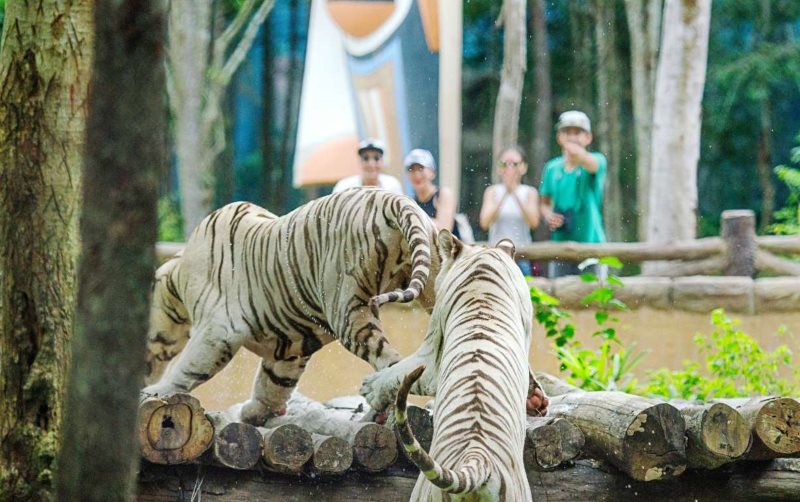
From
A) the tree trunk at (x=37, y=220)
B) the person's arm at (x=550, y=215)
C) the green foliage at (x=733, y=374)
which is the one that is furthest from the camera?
the person's arm at (x=550, y=215)

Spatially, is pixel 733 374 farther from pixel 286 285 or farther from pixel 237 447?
pixel 237 447

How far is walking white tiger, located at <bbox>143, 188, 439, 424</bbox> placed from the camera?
5.59 meters

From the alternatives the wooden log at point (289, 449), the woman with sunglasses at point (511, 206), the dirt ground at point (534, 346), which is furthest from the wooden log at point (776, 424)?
the woman with sunglasses at point (511, 206)

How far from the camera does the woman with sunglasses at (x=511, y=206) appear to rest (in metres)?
9.74

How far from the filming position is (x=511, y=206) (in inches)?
385

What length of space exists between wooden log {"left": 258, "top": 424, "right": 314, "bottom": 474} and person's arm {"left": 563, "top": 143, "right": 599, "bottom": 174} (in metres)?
4.33

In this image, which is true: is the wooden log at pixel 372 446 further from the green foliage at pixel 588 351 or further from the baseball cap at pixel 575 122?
the baseball cap at pixel 575 122

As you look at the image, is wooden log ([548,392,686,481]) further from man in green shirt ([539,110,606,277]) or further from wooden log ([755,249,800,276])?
wooden log ([755,249,800,276])

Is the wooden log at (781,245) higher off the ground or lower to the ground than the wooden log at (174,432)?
higher

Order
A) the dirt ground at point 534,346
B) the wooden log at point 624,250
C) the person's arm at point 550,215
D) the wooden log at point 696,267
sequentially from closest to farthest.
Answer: the dirt ground at point 534,346, the person's arm at point 550,215, the wooden log at point 624,250, the wooden log at point 696,267

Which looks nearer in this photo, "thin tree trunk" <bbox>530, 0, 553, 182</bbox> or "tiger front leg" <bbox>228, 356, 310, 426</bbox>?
"tiger front leg" <bbox>228, 356, 310, 426</bbox>

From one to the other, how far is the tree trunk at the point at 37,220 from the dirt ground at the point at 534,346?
4351 mm

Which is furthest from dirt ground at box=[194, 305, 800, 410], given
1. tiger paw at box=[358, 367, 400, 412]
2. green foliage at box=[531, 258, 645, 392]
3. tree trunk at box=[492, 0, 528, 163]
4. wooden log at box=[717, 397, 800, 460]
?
tree trunk at box=[492, 0, 528, 163]

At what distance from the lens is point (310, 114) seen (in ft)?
59.6
